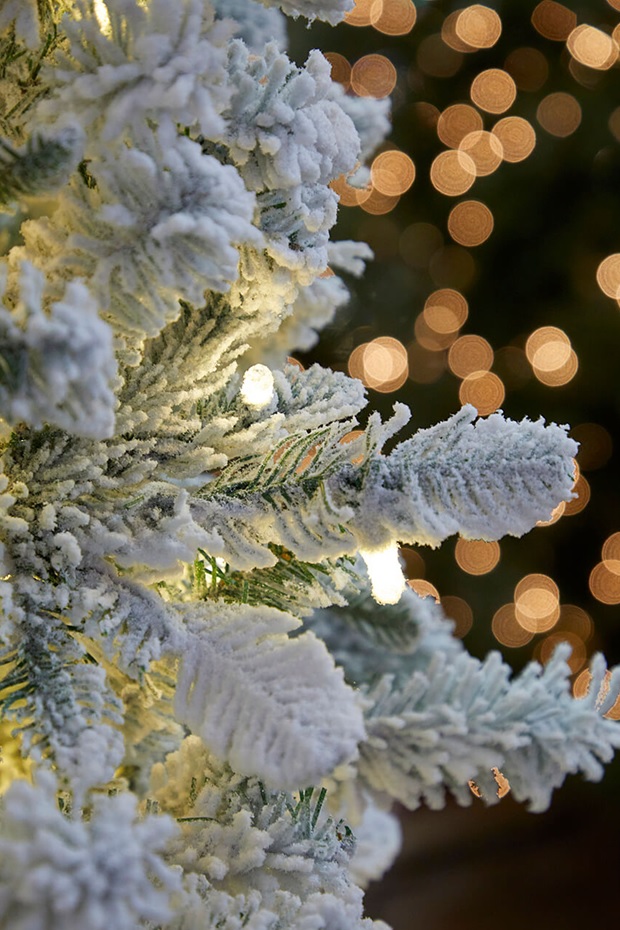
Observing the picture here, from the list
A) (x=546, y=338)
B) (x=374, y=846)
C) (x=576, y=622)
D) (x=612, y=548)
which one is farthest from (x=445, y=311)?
(x=374, y=846)

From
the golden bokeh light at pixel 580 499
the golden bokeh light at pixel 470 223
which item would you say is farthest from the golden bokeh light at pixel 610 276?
the golden bokeh light at pixel 580 499

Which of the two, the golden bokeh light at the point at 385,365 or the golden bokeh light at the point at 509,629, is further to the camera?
the golden bokeh light at the point at 509,629

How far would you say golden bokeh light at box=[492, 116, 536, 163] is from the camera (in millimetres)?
1091

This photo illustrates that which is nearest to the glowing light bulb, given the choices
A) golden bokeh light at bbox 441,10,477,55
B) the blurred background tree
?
the blurred background tree

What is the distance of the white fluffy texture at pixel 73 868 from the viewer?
290 millimetres

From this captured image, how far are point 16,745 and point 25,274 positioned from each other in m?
0.38

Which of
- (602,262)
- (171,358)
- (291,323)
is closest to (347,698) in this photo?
(171,358)

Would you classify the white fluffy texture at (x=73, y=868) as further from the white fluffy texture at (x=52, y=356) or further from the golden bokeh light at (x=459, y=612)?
the golden bokeh light at (x=459, y=612)

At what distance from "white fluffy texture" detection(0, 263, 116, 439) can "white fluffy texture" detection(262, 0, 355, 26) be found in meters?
0.21

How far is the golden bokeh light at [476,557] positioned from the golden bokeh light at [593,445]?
0.20m

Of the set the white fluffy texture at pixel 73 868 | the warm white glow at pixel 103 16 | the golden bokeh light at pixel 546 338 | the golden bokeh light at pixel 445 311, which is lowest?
Result: the white fluffy texture at pixel 73 868

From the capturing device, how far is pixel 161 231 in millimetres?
339

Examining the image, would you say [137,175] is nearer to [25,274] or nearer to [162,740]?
[25,274]

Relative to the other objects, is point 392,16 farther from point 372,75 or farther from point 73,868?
point 73,868
